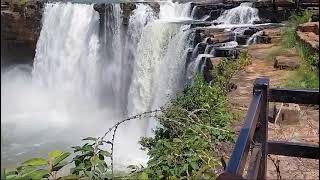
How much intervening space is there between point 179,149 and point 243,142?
2.08 meters

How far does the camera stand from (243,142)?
1.30 m

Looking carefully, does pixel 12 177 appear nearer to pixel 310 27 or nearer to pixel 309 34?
pixel 309 34

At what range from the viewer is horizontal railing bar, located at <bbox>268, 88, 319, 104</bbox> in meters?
1.72

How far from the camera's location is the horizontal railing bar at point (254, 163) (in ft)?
4.68

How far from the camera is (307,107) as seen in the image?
17.5ft

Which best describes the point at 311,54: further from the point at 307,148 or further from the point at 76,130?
the point at 76,130

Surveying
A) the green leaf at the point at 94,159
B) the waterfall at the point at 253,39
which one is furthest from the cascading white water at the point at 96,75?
the green leaf at the point at 94,159

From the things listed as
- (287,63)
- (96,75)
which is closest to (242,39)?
(287,63)

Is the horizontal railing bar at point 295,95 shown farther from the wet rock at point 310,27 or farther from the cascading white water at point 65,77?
the cascading white water at point 65,77

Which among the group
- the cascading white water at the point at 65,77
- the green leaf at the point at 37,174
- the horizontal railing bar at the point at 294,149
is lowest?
the cascading white water at the point at 65,77

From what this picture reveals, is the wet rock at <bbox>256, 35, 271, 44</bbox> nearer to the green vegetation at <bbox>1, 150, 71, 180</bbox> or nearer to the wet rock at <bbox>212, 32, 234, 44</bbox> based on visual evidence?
the wet rock at <bbox>212, 32, 234, 44</bbox>

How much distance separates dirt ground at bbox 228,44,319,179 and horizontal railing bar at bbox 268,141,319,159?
5.29ft

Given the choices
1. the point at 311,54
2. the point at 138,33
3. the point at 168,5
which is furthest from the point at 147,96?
the point at 311,54

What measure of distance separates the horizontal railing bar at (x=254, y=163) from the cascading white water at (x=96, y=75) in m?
8.01
